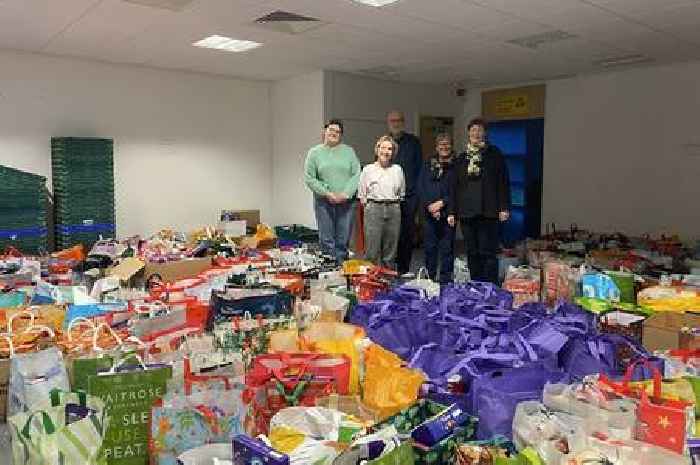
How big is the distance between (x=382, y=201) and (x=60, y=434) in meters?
3.66

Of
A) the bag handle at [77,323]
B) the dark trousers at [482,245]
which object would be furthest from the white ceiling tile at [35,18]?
the dark trousers at [482,245]

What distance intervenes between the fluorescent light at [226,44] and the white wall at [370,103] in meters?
1.49

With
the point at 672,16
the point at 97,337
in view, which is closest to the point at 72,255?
the point at 97,337

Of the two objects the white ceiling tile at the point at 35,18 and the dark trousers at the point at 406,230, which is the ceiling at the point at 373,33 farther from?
the dark trousers at the point at 406,230

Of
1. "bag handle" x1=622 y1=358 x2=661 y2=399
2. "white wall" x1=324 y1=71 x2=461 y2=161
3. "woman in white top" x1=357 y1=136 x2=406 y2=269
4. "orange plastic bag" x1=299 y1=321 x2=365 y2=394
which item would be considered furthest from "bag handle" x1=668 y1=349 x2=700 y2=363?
"white wall" x1=324 y1=71 x2=461 y2=161

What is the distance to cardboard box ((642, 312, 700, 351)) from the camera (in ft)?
9.63

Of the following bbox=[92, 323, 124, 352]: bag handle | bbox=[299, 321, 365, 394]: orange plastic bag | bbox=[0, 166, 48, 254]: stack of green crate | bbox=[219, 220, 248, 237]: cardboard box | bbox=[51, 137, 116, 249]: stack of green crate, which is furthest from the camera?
bbox=[219, 220, 248, 237]: cardboard box

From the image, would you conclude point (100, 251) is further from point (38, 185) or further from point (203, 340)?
point (203, 340)

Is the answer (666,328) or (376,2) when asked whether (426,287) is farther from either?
(376,2)

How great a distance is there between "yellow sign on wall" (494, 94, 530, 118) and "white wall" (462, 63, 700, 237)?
0.38 meters

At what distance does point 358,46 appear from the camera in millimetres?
5957

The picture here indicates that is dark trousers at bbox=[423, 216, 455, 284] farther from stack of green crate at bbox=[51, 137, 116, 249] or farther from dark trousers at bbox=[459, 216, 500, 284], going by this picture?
stack of green crate at bbox=[51, 137, 116, 249]

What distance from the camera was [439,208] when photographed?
197 inches

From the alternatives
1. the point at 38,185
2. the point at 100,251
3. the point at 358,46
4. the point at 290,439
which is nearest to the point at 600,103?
the point at 358,46
